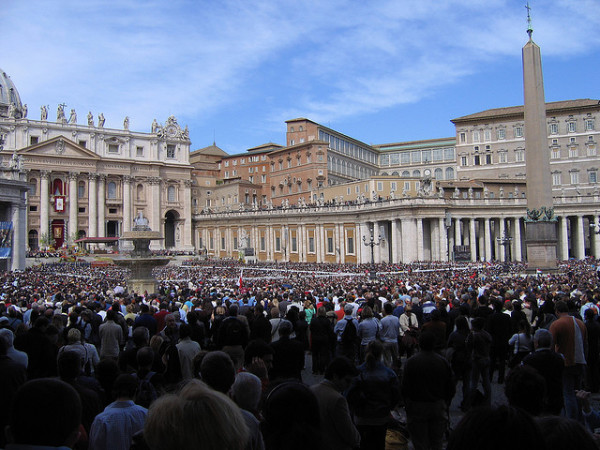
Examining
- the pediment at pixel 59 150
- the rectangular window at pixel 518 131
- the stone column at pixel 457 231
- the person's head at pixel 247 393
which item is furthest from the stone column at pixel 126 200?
the person's head at pixel 247 393

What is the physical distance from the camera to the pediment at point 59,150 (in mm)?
71188

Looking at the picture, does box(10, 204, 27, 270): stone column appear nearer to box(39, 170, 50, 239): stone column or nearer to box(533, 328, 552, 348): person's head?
box(39, 170, 50, 239): stone column

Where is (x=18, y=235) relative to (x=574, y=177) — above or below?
below

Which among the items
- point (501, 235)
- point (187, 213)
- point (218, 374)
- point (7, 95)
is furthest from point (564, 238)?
point (7, 95)

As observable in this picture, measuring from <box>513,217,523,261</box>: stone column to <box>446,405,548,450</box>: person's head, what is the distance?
55.1 m

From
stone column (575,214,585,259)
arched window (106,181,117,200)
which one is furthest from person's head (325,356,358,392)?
arched window (106,181,117,200)

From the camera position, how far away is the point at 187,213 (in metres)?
83.7

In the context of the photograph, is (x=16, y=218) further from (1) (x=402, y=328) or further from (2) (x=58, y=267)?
(1) (x=402, y=328)

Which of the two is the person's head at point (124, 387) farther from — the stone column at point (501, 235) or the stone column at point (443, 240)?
the stone column at point (501, 235)

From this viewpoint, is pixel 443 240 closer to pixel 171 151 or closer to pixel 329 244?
pixel 329 244

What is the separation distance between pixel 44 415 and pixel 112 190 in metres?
81.6

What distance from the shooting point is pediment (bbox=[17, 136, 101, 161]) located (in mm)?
71188

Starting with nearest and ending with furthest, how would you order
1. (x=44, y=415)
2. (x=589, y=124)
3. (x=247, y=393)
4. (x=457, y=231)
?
1. (x=44, y=415)
2. (x=247, y=393)
3. (x=457, y=231)
4. (x=589, y=124)

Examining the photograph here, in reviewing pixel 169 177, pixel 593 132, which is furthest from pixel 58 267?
pixel 593 132
